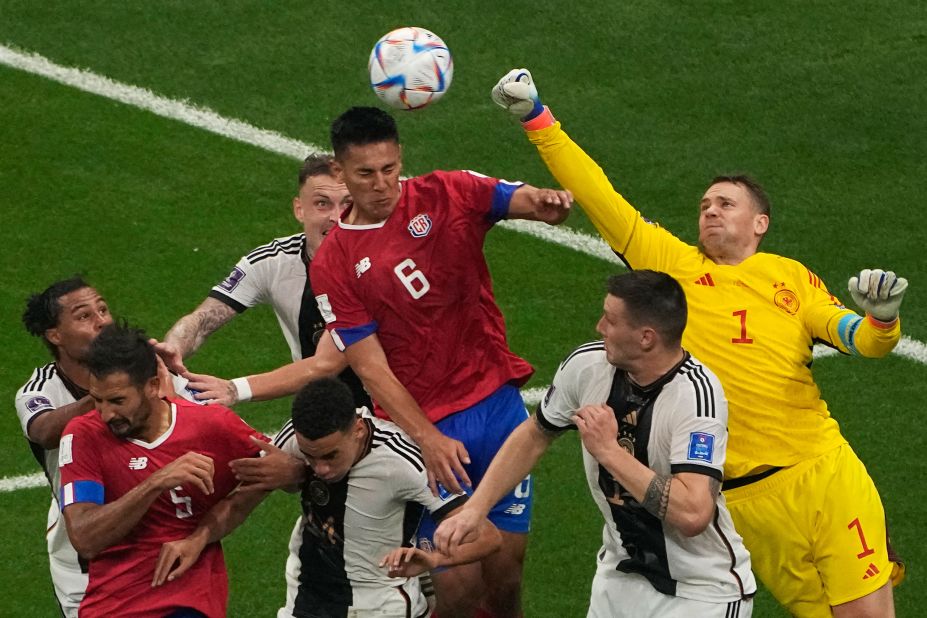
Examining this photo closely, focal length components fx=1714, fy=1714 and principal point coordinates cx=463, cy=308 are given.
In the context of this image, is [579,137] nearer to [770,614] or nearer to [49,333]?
[770,614]

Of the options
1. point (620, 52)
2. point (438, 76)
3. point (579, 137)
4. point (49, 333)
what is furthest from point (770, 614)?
point (620, 52)

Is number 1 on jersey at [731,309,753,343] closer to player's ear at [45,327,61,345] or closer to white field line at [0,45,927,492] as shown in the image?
player's ear at [45,327,61,345]

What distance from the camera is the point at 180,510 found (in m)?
7.24

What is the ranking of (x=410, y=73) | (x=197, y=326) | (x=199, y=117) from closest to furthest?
1. (x=410, y=73)
2. (x=197, y=326)
3. (x=199, y=117)

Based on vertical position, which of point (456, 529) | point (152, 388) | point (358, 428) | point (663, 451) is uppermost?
point (152, 388)

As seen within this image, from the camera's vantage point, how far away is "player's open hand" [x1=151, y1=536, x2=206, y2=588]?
710cm

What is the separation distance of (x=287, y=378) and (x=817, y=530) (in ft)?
8.42

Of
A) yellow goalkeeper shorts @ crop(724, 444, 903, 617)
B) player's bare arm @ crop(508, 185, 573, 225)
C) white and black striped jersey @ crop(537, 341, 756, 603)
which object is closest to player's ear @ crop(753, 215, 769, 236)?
yellow goalkeeper shorts @ crop(724, 444, 903, 617)

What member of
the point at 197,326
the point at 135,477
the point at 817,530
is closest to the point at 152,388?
the point at 135,477

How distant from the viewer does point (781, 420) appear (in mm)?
7879

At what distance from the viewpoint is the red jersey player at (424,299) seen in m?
7.60

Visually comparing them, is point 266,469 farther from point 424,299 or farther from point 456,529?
point 424,299

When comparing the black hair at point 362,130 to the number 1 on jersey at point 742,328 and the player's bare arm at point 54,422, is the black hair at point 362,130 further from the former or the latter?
the number 1 on jersey at point 742,328

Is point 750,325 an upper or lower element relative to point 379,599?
upper
